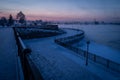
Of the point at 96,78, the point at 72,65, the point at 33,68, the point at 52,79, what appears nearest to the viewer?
the point at 33,68

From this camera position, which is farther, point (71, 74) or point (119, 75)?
point (119, 75)

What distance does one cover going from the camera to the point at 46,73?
50.4ft

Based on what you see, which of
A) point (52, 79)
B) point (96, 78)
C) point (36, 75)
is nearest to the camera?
point (36, 75)

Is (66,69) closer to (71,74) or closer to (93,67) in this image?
(71,74)

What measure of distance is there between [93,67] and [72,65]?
101 inches

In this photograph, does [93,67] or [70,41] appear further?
[70,41]

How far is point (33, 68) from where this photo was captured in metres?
3.51

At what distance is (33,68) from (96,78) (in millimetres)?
12551

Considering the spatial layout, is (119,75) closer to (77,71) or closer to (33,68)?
(77,71)

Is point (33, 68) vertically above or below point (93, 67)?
above

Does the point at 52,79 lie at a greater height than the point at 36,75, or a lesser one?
lesser

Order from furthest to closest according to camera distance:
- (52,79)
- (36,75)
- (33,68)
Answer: (52,79) → (33,68) → (36,75)

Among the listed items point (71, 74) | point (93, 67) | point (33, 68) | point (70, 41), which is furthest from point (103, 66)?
point (70, 41)

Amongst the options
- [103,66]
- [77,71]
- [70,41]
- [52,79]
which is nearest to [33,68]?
[52,79]
